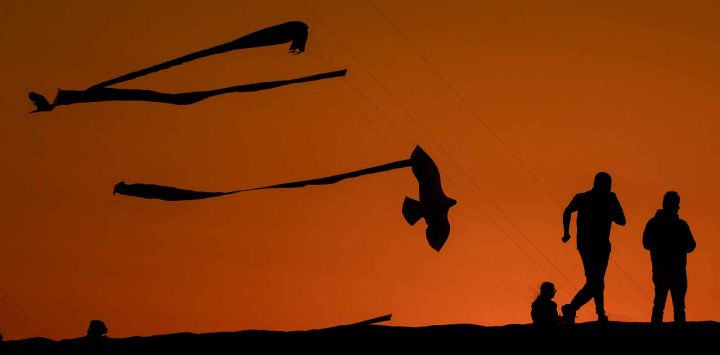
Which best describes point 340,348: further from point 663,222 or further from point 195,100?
point 663,222

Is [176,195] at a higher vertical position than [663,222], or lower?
lower

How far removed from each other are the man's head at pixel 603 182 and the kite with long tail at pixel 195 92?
3245 mm

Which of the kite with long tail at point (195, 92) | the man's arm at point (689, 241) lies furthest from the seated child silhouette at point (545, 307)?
the kite with long tail at point (195, 92)

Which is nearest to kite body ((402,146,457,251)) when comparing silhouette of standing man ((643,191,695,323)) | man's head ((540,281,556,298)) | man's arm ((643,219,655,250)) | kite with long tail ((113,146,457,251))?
kite with long tail ((113,146,457,251))

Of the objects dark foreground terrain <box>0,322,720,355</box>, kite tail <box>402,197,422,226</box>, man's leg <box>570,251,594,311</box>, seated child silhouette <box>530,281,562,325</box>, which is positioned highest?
kite tail <box>402,197,422,226</box>

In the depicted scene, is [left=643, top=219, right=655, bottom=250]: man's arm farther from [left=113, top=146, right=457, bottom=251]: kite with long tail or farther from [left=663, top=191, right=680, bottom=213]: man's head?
[left=113, top=146, right=457, bottom=251]: kite with long tail

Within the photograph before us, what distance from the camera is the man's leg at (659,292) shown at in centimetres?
1319

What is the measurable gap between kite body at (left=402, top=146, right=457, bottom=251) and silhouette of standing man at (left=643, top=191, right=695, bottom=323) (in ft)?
7.78

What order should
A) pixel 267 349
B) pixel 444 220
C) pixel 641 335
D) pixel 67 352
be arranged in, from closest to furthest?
1. pixel 641 335
2. pixel 267 349
3. pixel 67 352
4. pixel 444 220

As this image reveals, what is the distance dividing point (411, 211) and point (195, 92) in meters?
3.64

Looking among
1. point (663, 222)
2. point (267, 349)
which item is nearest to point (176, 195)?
point (267, 349)

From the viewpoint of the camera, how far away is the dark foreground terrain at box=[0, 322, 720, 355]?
1084cm

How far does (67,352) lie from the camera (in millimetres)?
12734

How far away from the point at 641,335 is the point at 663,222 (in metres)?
2.45
